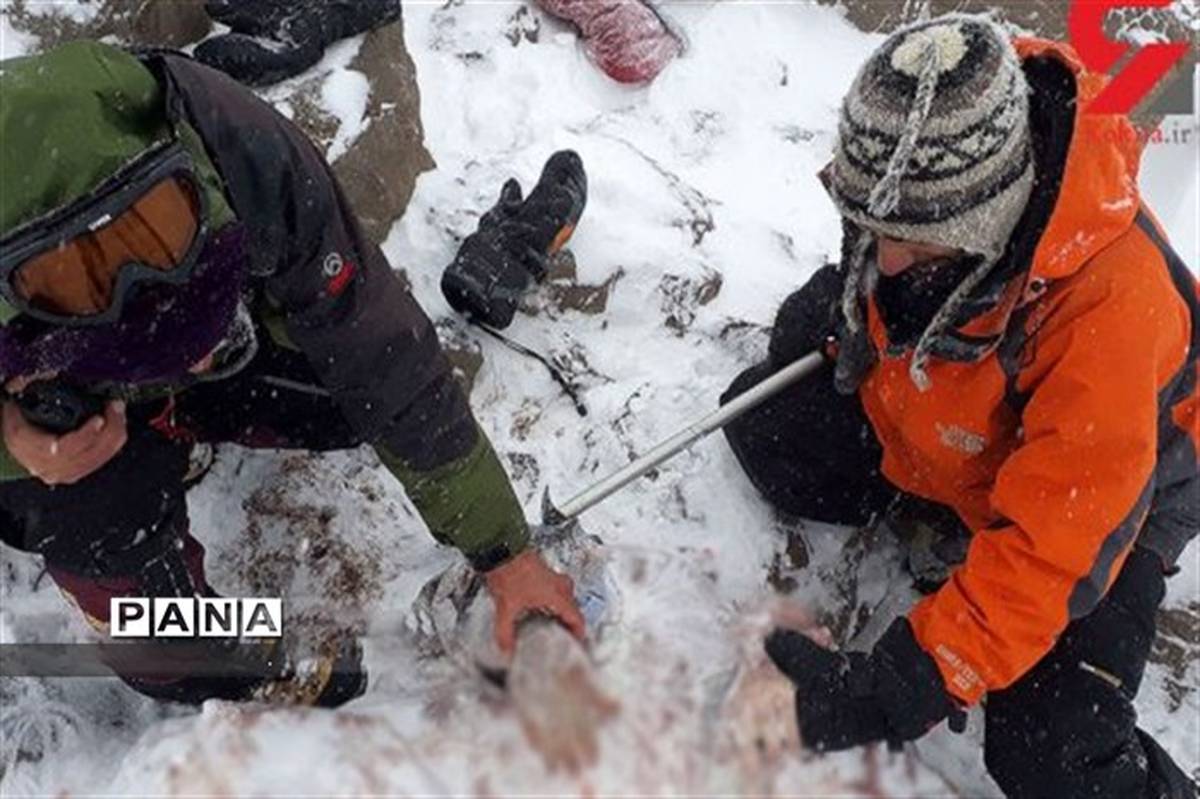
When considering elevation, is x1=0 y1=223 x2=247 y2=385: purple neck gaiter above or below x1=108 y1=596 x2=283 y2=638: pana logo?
above

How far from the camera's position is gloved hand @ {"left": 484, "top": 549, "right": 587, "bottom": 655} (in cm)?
296

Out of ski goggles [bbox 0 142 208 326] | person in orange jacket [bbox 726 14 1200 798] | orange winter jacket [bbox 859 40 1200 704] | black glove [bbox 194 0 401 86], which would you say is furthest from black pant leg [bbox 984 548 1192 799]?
black glove [bbox 194 0 401 86]

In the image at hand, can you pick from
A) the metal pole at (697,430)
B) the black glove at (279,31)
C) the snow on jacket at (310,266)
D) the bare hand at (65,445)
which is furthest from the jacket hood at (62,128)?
the black glove at (279,31)

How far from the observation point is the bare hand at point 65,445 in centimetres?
238

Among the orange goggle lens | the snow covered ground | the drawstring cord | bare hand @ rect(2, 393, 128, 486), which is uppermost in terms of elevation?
the drawstring cord

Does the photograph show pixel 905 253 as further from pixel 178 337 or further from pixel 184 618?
pixel 184 618

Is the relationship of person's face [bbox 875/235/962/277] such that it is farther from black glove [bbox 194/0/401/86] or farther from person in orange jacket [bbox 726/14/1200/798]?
black glove [bbox 194/0/401/86]

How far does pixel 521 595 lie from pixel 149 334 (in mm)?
1069

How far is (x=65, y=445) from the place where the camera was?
2.42 m

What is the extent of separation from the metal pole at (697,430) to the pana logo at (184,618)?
0.83 meters

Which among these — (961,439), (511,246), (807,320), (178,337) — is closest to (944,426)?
(961,439)

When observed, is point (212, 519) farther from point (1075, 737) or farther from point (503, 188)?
point (1075, 737)

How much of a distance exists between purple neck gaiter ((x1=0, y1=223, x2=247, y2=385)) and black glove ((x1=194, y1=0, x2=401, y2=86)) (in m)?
1.74

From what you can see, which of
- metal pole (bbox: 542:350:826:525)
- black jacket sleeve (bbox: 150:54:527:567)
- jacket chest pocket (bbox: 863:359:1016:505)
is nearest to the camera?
black jacket sleeve (bbox: 150:54:527:567)
